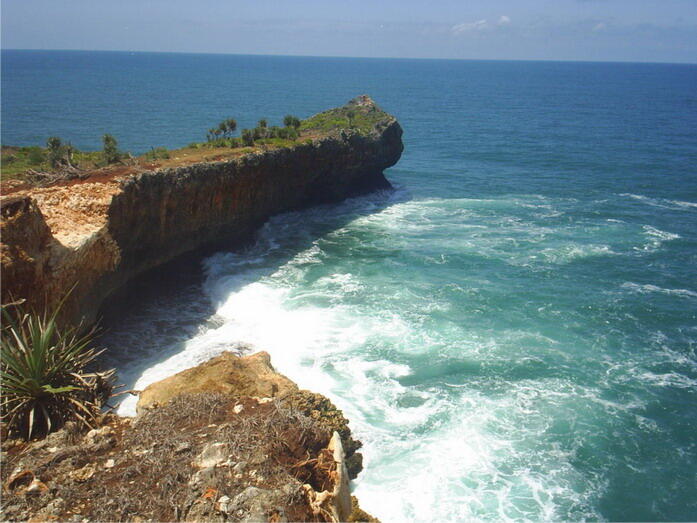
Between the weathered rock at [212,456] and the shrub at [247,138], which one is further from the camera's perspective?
the shrub at [247,138]

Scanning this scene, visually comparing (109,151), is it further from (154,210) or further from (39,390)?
(39,390)

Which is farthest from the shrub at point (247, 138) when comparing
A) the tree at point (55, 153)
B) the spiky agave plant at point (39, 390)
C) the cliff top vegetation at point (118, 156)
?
the spiky agave plant at point (39, 390)

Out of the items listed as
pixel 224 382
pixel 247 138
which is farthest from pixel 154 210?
pixel 224 382

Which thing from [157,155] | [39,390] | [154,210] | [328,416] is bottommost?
[328,416]

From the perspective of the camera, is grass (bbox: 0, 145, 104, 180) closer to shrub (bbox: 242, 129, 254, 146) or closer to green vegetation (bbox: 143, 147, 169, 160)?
green vegetation (bbox: 143, 147, 169, 160)

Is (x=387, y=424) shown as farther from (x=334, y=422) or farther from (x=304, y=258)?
(x=304, y=258)

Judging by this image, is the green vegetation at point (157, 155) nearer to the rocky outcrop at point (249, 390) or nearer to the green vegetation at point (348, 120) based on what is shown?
the green vegetation at point (348, 120)

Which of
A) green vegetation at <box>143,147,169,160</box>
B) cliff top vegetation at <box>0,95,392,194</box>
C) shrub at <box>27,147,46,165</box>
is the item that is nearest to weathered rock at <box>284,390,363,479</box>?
cliff top vegetation at <box>0,95,392,194</box>
